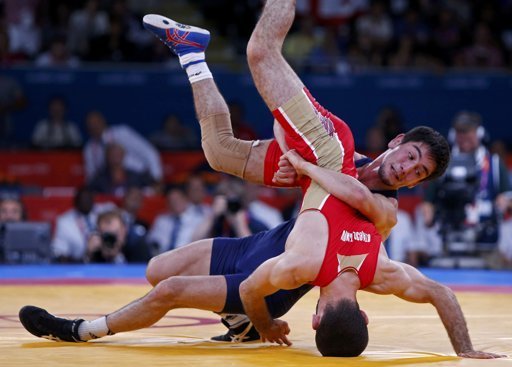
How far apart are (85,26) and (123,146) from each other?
2.28 meters

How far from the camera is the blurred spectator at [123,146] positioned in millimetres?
12891

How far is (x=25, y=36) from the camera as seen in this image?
14.5 metres

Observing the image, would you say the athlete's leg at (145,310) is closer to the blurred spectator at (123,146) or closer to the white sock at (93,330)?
the white sock at (93,330)

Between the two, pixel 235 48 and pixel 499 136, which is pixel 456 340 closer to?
pixel 499 136

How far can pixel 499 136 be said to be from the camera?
47.1ft

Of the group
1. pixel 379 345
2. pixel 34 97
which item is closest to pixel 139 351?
pixel 379 345

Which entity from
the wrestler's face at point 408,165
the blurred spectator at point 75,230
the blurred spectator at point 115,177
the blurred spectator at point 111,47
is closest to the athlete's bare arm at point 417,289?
the wrestler's face at point 408,165

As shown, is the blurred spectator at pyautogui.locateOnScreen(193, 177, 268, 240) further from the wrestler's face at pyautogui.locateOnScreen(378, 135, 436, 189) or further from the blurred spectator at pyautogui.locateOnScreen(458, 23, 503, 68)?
the blurred spectator at pyautogui.locateOnScreen(458, 23, 503, 68)

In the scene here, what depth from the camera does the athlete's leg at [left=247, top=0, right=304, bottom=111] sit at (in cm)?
626

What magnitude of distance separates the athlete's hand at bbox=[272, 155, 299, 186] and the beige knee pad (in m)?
0.43

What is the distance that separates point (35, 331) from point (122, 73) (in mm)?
8200

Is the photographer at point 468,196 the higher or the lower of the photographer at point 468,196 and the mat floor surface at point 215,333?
the higher

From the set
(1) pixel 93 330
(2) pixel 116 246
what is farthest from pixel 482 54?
(1) pixel 93 330

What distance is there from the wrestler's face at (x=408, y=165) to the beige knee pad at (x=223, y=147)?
91cm
